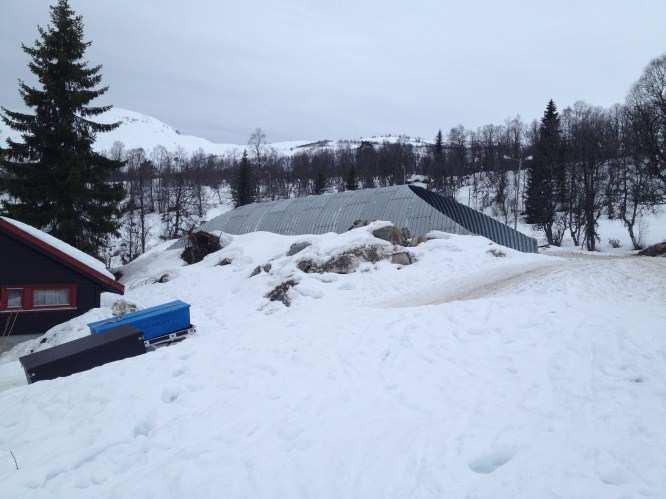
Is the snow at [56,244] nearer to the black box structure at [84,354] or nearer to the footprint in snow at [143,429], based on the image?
the black box structure at [84,354]

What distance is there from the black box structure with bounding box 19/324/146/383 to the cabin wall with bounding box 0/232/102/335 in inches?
328

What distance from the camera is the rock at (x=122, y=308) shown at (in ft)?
52.6

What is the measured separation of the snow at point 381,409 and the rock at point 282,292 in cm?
427

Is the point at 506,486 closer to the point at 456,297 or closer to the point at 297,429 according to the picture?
the point at 297,429

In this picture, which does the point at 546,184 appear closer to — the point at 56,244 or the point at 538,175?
the point at 538,175

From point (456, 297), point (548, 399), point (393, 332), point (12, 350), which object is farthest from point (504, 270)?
point (12, 350)

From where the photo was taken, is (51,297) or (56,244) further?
(56,244)

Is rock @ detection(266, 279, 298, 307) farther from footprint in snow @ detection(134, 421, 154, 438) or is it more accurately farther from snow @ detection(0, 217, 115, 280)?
footprint in snow @ detection(134, 421, 154, 438)

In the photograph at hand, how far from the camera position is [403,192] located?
28328mm

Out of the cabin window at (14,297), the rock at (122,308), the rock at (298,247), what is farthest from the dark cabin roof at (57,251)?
the rock at (298,247)

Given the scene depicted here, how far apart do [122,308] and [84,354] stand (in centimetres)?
749

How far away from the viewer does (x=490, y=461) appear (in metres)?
4.20

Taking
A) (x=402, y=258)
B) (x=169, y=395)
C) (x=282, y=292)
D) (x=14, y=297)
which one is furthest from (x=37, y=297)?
(x=402, y=258)

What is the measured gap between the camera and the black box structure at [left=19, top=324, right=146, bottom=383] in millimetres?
8914
